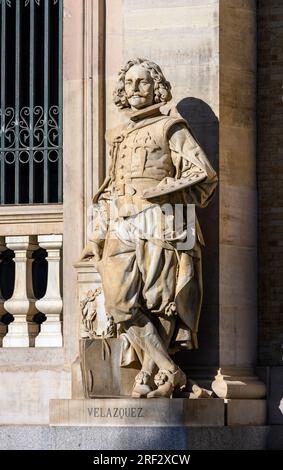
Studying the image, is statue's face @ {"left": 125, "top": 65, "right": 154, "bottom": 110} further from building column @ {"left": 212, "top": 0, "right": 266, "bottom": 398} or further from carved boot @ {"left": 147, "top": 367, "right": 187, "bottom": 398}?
carved boot @ {"left": 147, "top": 367, "right": 187, "bottom": 398}

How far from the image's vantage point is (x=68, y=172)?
56.7ft

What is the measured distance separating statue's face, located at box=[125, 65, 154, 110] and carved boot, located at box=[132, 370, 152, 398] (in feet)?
7.31

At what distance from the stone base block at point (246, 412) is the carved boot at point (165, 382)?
52 centimetres

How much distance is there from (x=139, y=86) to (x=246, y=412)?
283 centimetres

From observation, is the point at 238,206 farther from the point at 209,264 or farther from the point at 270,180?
the point at 209,264

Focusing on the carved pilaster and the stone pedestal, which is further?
the carved pilaster

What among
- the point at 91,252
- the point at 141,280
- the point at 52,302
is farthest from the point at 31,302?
the point at 141,280

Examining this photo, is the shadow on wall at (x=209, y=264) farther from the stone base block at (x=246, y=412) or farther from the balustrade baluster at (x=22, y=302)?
the balustrade baluster at (x=22, y=302)

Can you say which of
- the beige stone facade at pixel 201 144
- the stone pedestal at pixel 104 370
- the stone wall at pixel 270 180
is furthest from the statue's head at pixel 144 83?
the stone pedestal at pixel 104 370

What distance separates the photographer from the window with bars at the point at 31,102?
17625mm

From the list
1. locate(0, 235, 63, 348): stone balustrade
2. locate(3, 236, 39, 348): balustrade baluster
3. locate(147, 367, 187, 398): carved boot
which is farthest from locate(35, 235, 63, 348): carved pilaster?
locate(147, 367, 187, 398): carved boot

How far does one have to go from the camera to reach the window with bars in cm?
1762
